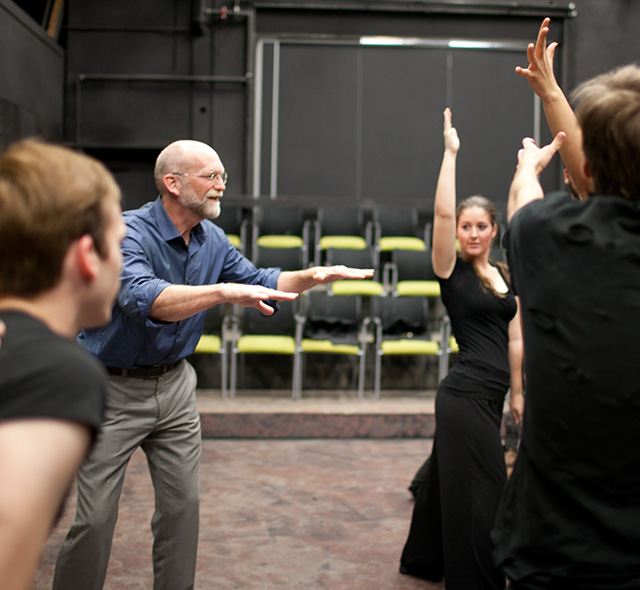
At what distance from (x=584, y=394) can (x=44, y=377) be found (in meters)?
0.79

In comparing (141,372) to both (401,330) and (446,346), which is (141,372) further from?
(446,346)

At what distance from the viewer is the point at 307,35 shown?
24.8 feet

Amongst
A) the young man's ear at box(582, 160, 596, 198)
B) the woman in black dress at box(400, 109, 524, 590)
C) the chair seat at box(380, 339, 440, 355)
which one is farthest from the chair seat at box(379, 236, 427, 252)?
the young man's ear at box(582, 160, 596, 198)

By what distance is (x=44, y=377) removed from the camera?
74cm

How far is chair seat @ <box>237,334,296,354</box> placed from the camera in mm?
5621

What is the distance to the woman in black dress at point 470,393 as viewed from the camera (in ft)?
7.59

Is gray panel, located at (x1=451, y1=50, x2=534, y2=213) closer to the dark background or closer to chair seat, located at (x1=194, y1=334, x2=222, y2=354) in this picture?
the dark background

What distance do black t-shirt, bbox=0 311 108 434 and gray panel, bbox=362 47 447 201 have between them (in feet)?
22.9

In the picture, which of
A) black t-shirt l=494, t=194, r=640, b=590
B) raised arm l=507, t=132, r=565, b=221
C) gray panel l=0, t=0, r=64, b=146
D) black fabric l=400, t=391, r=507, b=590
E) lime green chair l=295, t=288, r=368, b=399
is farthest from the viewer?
gray panel l=0, t=0, r=64, b=146

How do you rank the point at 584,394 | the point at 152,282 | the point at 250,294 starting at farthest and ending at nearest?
1. the point at 152,282
2. the point at 250,294
3. the point at 584,394

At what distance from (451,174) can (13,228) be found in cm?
172

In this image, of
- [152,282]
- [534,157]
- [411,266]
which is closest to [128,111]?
[411,266]

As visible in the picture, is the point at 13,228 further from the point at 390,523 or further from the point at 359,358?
the point at 359,358

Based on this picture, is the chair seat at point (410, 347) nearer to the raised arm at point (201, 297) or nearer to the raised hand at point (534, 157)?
the raised arm at point (201, 297)
